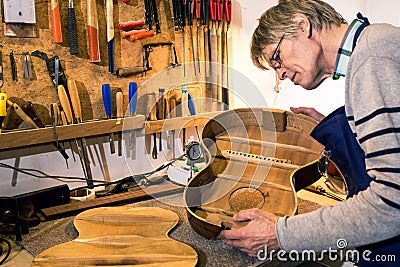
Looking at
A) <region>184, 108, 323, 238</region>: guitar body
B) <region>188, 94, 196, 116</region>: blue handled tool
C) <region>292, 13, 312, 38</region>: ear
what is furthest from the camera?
<region>188, 94, 196, 116</region>: blue handled tool

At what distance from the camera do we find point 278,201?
125 centimetres

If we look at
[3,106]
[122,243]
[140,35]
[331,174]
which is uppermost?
[140,35]

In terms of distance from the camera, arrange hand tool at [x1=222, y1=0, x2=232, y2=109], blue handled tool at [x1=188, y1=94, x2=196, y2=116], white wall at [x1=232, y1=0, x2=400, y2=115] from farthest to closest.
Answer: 1. white wall at [x1=232, y1=0, x2=400, y2=115]
2. hand tool at [x1=222, y1=0, x2=232, y2=109]
3. blue handled tool at [x1=188, y1=94, x2=196, y2=116]

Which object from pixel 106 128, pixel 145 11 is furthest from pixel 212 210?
pixel 145 11

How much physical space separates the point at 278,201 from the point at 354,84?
1.72 feet

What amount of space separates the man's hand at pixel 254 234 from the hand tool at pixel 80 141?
0.75 metres

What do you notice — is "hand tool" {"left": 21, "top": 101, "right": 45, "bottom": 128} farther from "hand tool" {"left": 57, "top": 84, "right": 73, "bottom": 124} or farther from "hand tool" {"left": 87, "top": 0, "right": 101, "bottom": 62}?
"hand tool" {"left": 87, "top": 0, "right": 101, "bottom": 62}

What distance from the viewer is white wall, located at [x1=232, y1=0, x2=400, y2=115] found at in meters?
2.16

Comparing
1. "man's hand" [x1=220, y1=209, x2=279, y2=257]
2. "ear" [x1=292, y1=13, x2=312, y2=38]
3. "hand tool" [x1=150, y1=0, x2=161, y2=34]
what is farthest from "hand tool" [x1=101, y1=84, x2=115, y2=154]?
"ear" [x1=292, y1=13, x2=312, y2=38]

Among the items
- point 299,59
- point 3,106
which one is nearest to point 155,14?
point 3,106

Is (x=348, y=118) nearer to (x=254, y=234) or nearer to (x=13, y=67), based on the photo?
(x=254, y=234)

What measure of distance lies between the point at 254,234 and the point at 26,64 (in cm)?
102

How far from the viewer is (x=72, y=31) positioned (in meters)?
1.57

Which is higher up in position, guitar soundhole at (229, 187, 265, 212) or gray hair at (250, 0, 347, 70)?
gray hair at (250, 0, 347, 70)
